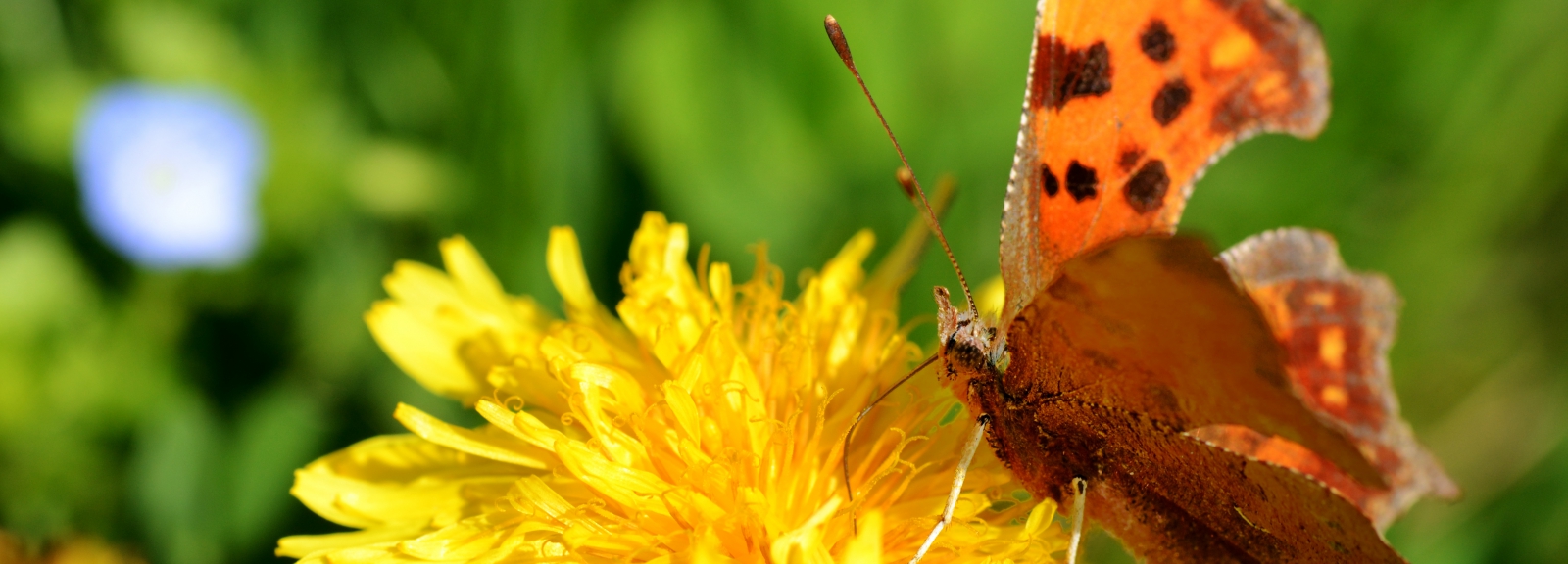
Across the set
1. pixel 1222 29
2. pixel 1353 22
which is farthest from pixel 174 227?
pixel 1353 22

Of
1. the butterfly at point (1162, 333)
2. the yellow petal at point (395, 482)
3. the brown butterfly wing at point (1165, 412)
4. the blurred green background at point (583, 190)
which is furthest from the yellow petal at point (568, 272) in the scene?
the brown butterfly wing at point (1165, 412)

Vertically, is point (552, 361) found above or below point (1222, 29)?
below

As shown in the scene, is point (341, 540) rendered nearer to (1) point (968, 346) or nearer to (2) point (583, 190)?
(1) point (968, 346)

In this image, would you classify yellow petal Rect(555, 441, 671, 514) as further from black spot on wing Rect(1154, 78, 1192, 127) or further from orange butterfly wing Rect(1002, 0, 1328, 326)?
black spot on wing Rect(1154, 78, 1192, 127)

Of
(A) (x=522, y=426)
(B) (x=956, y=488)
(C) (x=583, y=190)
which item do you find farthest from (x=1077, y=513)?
(C) (x=583, y=190)

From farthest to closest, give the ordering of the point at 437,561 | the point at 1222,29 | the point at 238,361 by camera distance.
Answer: the point at 238,361, the point at 1222,29, the point at 437,561

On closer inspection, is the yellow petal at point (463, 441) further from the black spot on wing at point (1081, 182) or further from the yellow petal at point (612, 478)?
the black spot on wing at point (1081, 182)

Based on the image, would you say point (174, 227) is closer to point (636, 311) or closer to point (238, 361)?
point (238, 361)
